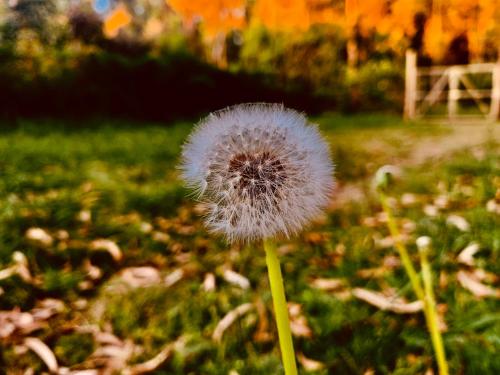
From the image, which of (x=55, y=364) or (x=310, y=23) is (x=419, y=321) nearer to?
(x=55, y=364)

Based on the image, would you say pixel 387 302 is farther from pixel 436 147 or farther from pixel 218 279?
pixel 436 147

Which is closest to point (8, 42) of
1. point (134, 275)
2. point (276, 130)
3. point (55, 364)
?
point (134, 275)

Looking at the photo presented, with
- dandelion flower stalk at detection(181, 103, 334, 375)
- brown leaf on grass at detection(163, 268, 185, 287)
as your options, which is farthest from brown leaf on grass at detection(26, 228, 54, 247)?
dandelion flower stalk at detection(181, 103, 334, 375)

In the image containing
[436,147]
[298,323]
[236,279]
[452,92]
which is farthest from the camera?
[452,92]

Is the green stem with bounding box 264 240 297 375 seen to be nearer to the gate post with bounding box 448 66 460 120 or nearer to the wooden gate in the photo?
the wooden gate

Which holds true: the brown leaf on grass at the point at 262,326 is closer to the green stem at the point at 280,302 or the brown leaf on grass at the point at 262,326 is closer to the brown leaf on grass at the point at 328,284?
the brown leaf on grass at the point at 328,284

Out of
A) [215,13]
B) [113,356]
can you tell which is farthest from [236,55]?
[113,356]
